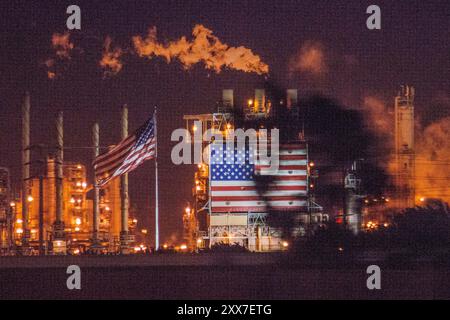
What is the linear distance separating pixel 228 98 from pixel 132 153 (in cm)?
511

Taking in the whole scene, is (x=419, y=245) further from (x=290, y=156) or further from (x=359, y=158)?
(x=290, y=156)

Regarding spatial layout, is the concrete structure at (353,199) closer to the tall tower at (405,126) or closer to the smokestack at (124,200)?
the tall tower at (405,126)

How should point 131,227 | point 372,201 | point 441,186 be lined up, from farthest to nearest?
point 131,227
point 441,186
point 372,201

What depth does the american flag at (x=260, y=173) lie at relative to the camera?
2758 cm

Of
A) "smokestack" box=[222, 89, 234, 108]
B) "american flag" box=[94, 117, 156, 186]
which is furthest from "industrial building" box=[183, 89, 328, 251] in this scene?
"american flag" box=[94, 117, 156, 186]

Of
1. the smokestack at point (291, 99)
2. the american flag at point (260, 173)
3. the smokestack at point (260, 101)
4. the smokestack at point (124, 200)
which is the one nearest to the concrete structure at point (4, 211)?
the smokestack at point (124, 200)

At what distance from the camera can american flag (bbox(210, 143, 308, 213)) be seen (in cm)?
2758

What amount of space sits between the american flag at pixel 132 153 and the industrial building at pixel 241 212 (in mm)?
2875

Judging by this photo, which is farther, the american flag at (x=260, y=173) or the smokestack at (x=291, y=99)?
the american flag at (x=260, y=173)

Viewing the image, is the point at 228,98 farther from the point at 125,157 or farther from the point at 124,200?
the point at 124,200

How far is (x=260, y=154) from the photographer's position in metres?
28.7

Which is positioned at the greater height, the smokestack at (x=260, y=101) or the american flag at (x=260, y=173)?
the smokestack at (x=260, y=101)
